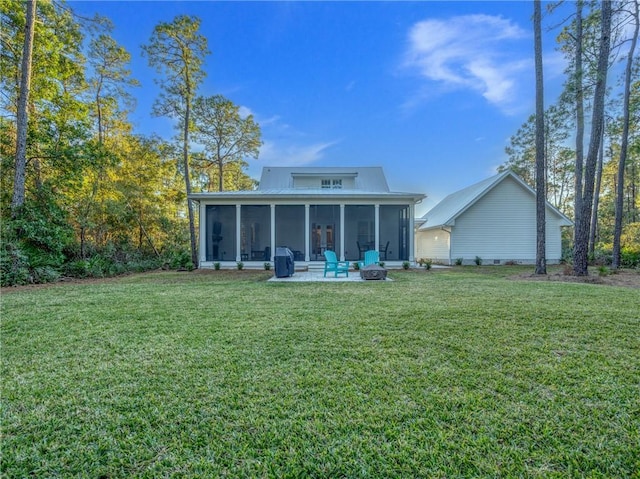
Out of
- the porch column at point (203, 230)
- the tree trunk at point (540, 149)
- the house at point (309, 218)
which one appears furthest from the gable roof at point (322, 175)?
the tree trunk at point (540, 149)

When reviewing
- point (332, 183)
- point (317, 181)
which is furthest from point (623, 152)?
point (317, 181)

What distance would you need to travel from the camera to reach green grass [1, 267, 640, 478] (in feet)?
5.64

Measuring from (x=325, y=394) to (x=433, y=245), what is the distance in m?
16.3

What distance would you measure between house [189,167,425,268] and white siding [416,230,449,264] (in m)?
2.92

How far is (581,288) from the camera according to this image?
6.79m

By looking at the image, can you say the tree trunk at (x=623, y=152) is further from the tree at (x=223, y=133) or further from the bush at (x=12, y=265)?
the bush at (x=12, y=265)

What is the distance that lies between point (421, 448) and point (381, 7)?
37.0ft

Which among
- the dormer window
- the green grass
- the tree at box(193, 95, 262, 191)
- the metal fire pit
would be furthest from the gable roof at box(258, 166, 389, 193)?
the green grass

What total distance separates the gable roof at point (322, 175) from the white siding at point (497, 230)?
485cm

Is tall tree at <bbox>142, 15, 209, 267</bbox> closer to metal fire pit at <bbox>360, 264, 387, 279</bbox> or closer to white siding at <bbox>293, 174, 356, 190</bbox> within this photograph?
white siding at <bbox>293, 174, 356, 190</bbox>

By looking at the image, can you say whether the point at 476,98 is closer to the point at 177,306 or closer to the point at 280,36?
the point at 280,36

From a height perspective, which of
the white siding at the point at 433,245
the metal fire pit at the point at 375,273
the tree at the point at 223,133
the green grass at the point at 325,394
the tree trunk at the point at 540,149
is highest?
the tree at the point at 223,133

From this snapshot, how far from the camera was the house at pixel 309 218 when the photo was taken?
12844 millimetres

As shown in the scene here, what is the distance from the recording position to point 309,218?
13.3 metres
